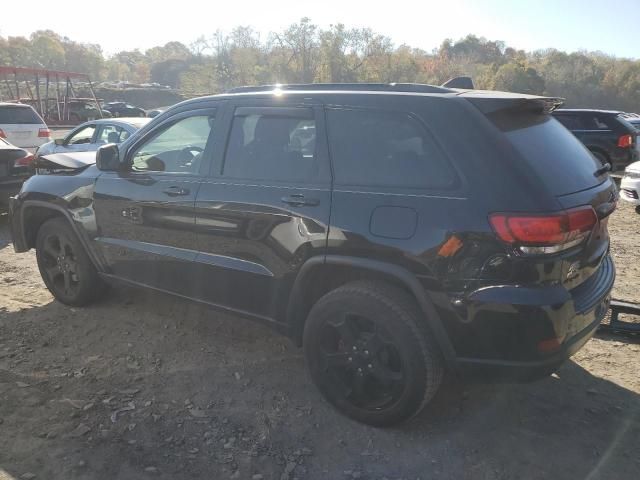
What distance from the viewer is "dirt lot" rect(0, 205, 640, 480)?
8.61 feet

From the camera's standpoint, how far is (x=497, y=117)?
2678 mm

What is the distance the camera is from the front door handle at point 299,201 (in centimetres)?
292

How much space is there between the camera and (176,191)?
140 inches

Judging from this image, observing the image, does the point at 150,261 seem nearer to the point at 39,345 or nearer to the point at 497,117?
the point at 39,345

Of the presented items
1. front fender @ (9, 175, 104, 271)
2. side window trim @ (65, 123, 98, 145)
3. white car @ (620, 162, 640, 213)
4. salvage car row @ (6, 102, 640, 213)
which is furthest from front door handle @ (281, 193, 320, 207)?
side window trim @ (65, 123, 98, 145)

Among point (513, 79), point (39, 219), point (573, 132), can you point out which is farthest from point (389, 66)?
point (39, 219)

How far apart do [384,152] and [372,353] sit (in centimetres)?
110

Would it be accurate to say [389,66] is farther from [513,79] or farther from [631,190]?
[631,190]

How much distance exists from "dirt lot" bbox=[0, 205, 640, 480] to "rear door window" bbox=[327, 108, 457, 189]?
1397 mm

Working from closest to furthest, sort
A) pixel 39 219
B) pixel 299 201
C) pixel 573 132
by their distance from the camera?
1. pixel 299 201
2. pixel 39 219
3. pixel 573 132

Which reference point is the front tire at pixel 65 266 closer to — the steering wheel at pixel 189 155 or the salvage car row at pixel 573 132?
the steering wheel at pixel 189 155

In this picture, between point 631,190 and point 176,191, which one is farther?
point 631,190

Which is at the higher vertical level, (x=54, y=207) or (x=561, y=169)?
(x=561, y=169)

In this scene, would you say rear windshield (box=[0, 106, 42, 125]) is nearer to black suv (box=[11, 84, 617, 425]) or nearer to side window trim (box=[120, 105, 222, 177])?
side window trim (box=[120, 105, 222, 177])
